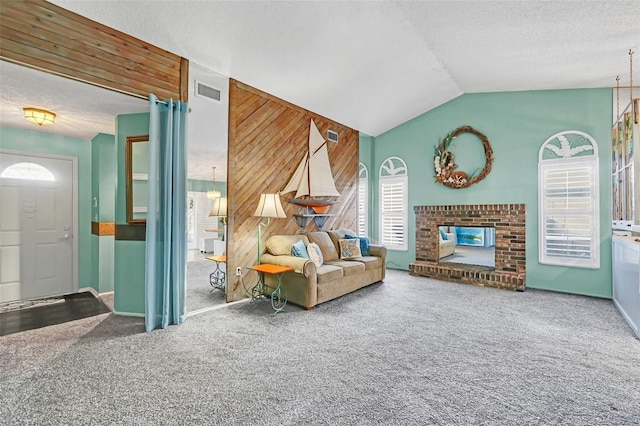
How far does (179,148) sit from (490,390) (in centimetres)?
349

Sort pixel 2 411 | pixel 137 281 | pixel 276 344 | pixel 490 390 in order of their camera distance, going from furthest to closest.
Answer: pixel 137 281, pixel 276 344, pixel 490 390, pixel 2 411

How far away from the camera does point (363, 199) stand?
711 cm

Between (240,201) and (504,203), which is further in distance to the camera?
(504,203)

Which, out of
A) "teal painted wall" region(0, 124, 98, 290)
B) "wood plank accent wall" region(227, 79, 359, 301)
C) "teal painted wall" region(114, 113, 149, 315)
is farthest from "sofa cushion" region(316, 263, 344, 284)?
"teal painted wall" region(0, 124, 98, 290)

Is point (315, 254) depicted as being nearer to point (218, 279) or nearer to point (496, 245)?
point (218, 279)

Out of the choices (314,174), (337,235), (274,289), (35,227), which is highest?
(314,174)

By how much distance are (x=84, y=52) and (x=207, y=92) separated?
1.27 meters

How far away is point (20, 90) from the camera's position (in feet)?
9.78

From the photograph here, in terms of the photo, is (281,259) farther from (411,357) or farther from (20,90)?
(20,90)

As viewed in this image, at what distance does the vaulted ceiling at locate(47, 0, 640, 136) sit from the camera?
2.99 metres

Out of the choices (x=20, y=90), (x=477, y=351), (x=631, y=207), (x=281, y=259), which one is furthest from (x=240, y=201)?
(x=631, y=207)

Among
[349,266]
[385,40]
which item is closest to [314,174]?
[349,266]

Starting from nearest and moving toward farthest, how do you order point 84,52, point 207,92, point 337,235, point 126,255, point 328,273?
1. point 84,52
2. point 126,255
3. point 207,92
4. point 328,273
5. point 337,235

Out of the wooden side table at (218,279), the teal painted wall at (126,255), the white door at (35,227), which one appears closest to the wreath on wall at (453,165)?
the wooden side table at (218,279)
